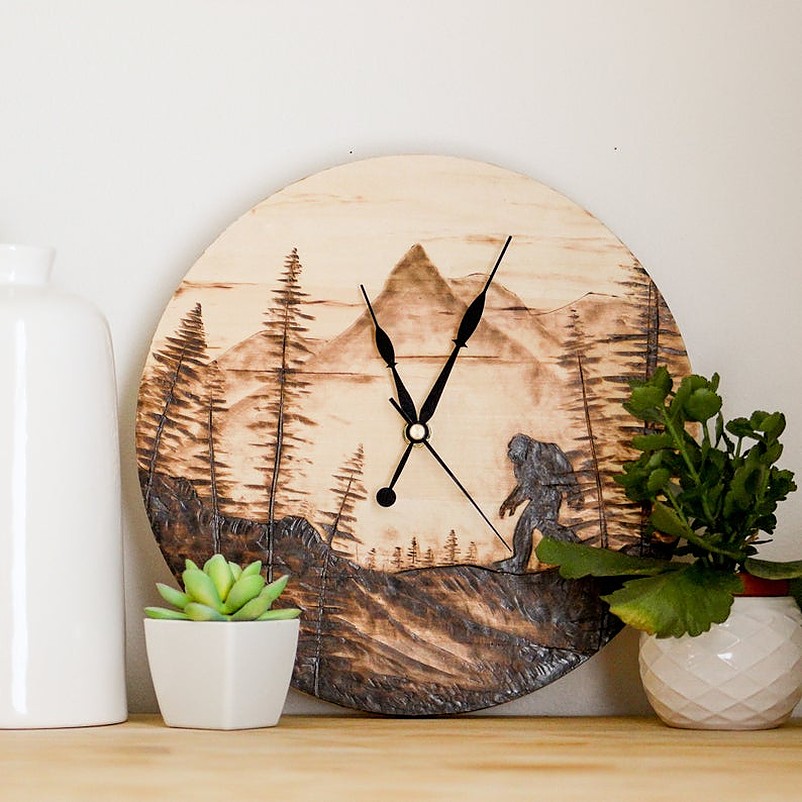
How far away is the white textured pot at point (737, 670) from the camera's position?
1.01m

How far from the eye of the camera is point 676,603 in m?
0.97

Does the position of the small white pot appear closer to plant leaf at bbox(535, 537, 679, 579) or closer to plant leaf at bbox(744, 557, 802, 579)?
plant leaf at bbox(535, 537, 679, 579)

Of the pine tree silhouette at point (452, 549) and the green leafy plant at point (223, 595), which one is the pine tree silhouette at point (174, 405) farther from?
the pine tree silhouette at point (452, 549)

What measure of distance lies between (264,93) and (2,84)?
0.28 m

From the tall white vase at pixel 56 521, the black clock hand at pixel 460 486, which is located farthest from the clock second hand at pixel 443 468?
the tall white vase at pixel 56 521

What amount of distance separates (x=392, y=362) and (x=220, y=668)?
35cm

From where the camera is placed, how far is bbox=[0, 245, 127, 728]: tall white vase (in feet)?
3.15

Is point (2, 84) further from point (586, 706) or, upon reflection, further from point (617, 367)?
point (586, 706)

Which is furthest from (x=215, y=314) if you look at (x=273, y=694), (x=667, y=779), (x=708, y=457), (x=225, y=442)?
(x=667, y=779)

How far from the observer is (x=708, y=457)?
105cm

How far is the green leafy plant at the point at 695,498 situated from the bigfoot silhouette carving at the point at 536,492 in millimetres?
70

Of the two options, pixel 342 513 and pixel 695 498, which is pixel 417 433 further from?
pixel 695 498

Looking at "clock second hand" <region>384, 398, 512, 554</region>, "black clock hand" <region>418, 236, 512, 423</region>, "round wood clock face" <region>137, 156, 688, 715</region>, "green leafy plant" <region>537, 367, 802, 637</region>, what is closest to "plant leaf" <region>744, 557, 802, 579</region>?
"green leafy plant" <region>537, 367, 802, 637</region>

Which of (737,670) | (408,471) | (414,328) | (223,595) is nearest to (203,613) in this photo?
(223,595)
